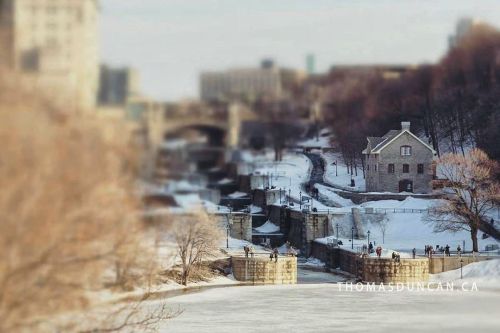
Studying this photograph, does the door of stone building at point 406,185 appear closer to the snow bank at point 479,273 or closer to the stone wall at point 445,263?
the stone wall at point 445,263

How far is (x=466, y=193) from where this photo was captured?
24.0 metres

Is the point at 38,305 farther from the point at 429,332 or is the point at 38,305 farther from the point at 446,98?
the point at 446,98

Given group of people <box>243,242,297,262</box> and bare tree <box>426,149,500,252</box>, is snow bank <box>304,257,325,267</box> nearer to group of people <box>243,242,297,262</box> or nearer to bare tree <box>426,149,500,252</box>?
group of people <box>243,242,297,262</box>

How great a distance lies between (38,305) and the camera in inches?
288

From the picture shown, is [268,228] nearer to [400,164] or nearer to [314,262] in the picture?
[314,262]

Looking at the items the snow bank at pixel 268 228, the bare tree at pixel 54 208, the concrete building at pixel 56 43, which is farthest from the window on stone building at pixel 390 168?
the bare tree at pixel 54 208

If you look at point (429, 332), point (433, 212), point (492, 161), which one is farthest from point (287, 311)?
point (492, 161)

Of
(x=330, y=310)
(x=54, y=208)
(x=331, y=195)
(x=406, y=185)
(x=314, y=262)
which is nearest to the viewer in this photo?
(x=54, y=208)

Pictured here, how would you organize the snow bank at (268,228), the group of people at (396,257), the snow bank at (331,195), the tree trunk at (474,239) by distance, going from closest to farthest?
the group of people at (396,257) < the tree trunk at (474,239) < the snow bank at (331,195) < the snow bank at (268,228)

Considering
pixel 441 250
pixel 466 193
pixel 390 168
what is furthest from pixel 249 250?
pixel 466 193

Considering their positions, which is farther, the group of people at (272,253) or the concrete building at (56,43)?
the group of people at (272,253)

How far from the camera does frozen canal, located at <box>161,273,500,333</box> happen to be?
15172 millimetres

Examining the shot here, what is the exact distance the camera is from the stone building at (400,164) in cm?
2466

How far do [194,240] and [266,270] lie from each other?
4.43 ft
